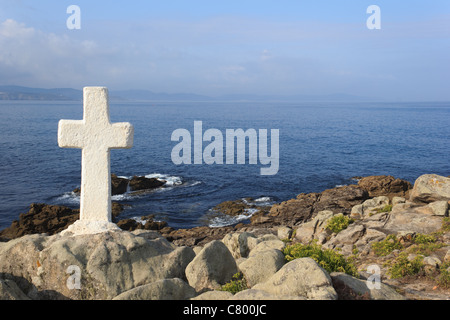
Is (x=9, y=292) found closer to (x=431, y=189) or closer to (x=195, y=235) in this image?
(x=431, y=189)

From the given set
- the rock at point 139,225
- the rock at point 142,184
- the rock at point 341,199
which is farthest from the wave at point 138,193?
the rock at point 341,199

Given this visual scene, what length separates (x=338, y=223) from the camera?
20.1 metres

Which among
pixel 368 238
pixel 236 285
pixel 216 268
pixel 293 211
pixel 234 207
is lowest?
pixel 234 207

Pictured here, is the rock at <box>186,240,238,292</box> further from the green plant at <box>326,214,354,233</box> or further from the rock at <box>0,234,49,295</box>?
the green plant at <box>326,214,354,233</box>

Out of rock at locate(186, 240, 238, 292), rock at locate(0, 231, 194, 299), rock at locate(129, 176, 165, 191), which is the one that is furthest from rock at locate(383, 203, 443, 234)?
rock at locate(129, 176, 165, 191)

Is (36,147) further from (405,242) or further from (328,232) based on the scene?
(405,242)

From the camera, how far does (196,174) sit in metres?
47.7

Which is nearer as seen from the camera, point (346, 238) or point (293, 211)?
point (346, 238)

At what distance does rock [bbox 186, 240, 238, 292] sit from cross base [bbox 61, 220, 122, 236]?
2606 mm

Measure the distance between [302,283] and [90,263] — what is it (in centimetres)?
500

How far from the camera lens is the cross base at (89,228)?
10650 millimetres

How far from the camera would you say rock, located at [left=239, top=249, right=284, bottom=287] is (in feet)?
30.5

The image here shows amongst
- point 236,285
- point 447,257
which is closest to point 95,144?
point 236,285

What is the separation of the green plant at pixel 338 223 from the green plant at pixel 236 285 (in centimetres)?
1144
